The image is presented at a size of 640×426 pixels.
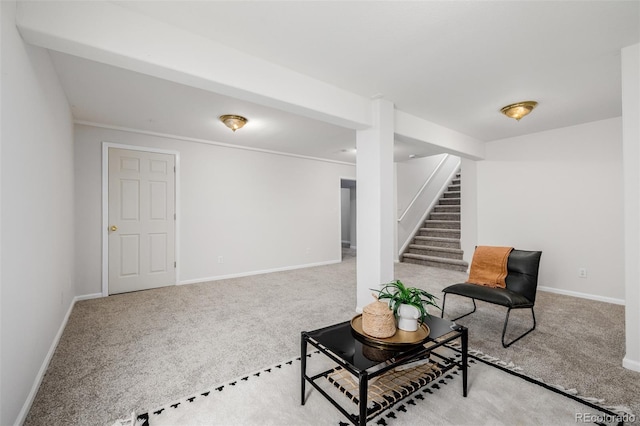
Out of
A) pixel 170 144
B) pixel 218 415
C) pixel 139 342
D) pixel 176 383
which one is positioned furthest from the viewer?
pixel 170 144

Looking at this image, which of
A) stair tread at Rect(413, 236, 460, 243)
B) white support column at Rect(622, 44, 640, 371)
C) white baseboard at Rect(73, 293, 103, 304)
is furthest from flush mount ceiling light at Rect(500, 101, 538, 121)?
white baseboard at Rect(73, 293, 103, 304)

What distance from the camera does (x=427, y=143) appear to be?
3971mm

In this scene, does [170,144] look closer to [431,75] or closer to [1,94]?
[1,94]

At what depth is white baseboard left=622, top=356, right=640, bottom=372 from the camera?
6.88 ft

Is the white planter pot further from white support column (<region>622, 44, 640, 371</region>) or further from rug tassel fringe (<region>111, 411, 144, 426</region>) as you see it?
white support column (<region>622, 44, 640, 371</region>)

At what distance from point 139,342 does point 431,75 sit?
3.57 m

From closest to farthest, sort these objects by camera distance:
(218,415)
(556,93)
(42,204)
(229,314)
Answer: (218,415) → (42,204) → (556,93) → (229,314)

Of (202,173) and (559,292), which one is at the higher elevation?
(202,173)

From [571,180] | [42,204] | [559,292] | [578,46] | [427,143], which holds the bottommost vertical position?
[559,292]

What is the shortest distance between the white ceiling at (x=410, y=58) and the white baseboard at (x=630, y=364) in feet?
7.71

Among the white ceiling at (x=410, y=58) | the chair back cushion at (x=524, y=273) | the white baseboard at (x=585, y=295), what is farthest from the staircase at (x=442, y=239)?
the white ceiling at (x=410, y=58)

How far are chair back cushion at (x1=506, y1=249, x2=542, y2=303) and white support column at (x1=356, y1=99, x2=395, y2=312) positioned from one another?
1.24 metres

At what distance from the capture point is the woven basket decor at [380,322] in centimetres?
162

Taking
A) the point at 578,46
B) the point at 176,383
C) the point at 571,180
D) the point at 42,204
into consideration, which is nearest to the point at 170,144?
the point at 42,204
